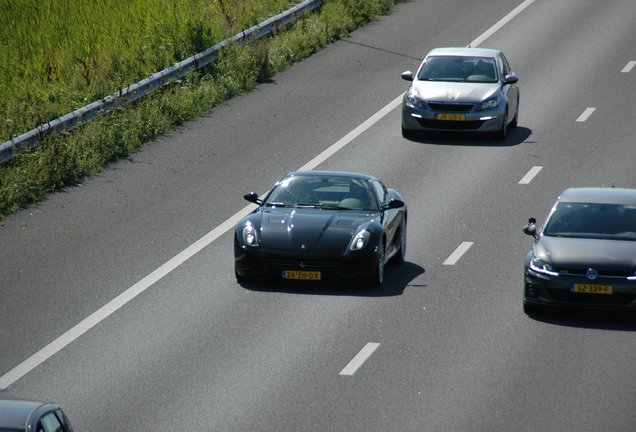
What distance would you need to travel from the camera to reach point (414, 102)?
21.4 metres

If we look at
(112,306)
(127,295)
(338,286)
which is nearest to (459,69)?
(338,286)

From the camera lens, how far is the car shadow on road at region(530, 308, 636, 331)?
1208 cm

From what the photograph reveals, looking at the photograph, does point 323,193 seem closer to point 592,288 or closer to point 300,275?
point 300,275

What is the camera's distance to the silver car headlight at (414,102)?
69.9 ft

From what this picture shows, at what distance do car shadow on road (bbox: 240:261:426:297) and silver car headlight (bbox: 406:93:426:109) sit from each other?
7.84 meters

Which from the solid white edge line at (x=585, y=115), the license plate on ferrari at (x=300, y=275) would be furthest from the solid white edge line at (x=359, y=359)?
the solid white edge line at (x=585, y=115)

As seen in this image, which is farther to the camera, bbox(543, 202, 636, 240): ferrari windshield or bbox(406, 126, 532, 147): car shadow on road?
bbox(406, 126, 532, 147): car shadow on road

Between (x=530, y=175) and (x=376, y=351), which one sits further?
(x=530, y=175)

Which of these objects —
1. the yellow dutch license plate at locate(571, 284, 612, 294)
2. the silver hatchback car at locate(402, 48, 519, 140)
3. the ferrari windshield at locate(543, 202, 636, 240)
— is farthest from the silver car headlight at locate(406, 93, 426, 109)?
the yellow dutch license plate at locate(571, 284, 612, 294)

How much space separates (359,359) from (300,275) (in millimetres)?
2429

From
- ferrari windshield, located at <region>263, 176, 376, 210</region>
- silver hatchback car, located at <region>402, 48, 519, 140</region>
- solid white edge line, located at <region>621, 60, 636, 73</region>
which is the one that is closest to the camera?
ferrari windshield, located at <region>263, 176, 376, 210</region>

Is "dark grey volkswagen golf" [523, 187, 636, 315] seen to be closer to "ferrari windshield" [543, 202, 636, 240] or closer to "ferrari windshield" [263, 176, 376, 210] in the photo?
"ferrari windshield" [543, 202, 636, 240]

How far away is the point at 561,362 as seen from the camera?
35.0 ft

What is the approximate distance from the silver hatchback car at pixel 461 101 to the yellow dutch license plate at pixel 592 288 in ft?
31.6
